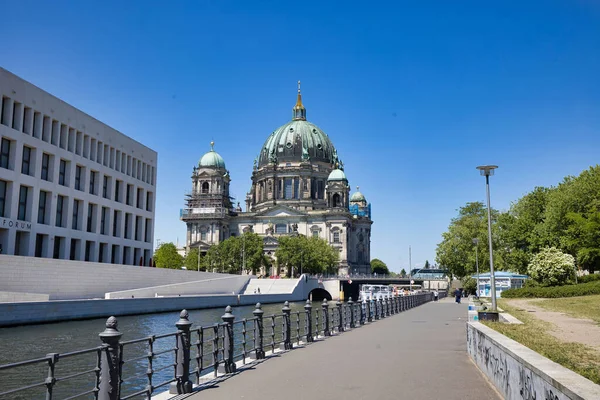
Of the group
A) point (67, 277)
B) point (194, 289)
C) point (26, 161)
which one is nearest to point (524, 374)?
point (67, 277)

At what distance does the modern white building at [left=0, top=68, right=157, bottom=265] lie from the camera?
143ft

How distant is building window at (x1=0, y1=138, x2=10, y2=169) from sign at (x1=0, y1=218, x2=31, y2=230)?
4.09 metres

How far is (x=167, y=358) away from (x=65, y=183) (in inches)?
1359

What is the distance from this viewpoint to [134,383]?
635 inches

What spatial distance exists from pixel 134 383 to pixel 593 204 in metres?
50.5

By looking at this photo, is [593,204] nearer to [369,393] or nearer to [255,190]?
[369,393]

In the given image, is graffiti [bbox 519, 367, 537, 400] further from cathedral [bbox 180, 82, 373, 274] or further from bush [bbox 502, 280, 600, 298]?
cathedral [bbox 180, 82, 373, 274]

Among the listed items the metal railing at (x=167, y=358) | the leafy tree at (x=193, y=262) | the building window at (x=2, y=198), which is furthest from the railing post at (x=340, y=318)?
the leafy tree at (x=193, y=262)

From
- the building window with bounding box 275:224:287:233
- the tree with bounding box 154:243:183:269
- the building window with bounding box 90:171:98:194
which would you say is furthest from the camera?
the building window with bounding box 275:224:287:233

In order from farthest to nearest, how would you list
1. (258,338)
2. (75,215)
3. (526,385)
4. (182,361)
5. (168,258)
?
1. (168,258)
2. (75,215)
3. (258,338)
4. (182,361)
5. (526,385)

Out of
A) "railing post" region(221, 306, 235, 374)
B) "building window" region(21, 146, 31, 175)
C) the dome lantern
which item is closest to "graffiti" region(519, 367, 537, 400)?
"railing post" region(221, 306, 235, 374)

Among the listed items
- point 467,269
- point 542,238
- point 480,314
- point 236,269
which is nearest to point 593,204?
point 542,238

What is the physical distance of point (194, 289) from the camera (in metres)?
65.1

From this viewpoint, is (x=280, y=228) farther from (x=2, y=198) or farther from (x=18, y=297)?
(x=18, y=297)
